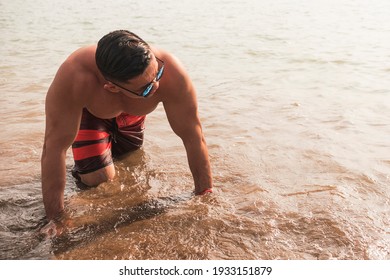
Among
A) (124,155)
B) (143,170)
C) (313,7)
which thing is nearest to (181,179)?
(143,170)

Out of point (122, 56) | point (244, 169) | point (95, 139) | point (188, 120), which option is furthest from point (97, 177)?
point (122, 56)

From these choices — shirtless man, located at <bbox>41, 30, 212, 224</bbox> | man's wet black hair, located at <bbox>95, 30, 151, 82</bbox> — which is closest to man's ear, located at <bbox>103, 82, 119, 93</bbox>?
shirtless man, located at <bbox>41, 30, 212, 224</bbox>

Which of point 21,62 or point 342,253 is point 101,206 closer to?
point 342,253

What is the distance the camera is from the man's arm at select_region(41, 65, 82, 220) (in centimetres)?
244

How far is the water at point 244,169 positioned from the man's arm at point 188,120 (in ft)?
0.60

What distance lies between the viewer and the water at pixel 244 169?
249 cm

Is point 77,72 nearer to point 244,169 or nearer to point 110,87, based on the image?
point 110,87

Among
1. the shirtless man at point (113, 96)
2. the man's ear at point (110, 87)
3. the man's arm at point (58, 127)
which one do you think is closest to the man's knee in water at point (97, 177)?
the shirtless man at point (113, 96)

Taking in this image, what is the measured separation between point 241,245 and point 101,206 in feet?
3.23

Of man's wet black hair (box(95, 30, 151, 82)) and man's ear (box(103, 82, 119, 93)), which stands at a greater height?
man's wet black hair (box(95, 30, 151, 82))

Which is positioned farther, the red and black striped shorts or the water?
the red and black striped shorts

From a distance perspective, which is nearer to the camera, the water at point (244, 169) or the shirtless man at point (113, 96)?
the shirtless man at point (113, 96)

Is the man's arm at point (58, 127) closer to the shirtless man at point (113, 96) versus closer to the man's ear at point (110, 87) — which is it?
the shirtless man at point (113, 96)

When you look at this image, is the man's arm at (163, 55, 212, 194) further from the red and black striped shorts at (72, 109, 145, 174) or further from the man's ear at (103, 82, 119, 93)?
the red and black striped shorts at (72, 109, 145, 174)
